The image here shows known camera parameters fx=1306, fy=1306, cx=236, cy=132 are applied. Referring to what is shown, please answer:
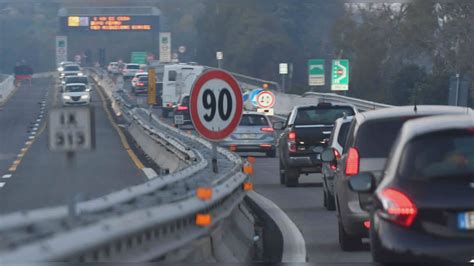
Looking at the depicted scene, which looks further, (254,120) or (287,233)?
(254,120)

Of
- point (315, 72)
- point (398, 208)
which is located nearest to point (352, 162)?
point (398, 208)

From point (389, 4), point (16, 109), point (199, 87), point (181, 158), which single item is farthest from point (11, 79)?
point (199, 87)

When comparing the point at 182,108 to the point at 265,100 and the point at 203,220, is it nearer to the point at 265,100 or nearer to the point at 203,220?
the point at 265,100

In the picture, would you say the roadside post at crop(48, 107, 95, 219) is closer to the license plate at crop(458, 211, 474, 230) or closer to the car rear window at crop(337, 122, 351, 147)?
the license plate at crop(458, 211, 474, 230)

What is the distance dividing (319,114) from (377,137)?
1187cm

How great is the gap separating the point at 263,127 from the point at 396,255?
29.7m

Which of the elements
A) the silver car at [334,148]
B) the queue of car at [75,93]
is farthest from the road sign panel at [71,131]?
the queue of car at [75,93]

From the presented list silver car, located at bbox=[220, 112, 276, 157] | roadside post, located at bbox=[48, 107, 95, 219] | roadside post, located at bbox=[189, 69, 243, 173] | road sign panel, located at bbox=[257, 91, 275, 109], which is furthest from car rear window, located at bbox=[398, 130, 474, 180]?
road sign panel, located at bbox=[257, 91, 275, 109]

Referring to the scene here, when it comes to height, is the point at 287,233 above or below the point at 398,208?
below

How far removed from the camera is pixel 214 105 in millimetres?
15258

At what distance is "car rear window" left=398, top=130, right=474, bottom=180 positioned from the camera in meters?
9.03

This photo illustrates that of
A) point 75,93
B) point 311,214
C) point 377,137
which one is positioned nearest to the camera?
point 377,137

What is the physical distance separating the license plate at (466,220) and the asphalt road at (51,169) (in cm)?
257

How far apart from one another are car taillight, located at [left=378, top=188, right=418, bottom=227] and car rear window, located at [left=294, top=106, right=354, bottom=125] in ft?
55.6
